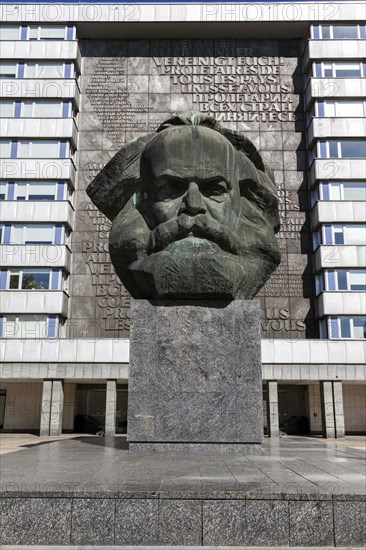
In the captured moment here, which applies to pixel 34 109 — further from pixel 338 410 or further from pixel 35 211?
pixel 338 410

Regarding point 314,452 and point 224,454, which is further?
point 314,452

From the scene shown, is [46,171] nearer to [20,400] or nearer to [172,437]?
[20,400]

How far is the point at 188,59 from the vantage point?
1532 inches

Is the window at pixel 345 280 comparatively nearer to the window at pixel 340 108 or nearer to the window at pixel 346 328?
the window at pixel 346 328

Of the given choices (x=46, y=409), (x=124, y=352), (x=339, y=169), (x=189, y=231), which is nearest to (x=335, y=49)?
(x=339, y=169)

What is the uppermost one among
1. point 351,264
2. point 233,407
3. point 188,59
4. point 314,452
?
point 188,59

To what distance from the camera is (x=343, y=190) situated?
3538 cm

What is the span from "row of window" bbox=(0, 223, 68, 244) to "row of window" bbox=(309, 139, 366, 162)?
59.8 feet

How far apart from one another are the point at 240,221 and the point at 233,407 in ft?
11.0

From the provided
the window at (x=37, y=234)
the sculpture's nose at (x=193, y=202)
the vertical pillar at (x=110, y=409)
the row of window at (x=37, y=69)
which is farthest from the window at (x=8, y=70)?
the sculpture's nose at (x=193, y=202)

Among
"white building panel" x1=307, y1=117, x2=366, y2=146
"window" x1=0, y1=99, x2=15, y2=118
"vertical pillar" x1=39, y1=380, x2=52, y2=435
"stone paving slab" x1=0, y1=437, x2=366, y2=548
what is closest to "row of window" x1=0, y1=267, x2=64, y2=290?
"vertical pillar" x1=39, y1=380, x2=52, y2=435

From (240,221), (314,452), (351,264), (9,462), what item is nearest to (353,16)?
(351,264)

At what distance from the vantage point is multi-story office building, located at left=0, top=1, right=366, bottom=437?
32.2 meters

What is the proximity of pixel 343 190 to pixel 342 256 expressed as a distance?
15.4 feet
